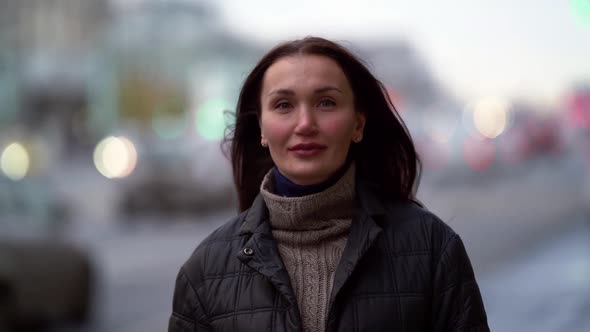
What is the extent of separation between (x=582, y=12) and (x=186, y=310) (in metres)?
4.62

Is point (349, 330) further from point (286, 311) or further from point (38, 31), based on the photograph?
point (38, 31)

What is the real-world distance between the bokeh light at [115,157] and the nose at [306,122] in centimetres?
873

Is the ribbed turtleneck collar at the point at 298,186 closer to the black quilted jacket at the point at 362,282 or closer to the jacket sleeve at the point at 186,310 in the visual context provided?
the black quilted jacket at the point at 362,282

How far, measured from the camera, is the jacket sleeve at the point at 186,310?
1.74m

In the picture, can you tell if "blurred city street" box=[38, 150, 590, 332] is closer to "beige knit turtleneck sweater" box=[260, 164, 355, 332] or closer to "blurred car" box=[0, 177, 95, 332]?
"blurred car" box=[0, 177, 95, 332]

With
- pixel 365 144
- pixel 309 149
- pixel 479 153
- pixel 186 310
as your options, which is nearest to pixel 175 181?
pixel 479 153

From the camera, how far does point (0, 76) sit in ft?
39.9

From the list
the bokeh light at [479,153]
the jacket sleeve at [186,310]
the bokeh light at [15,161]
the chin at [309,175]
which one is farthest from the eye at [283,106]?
the bokeh light at [15,161]

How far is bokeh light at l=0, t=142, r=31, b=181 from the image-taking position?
10.2 metres

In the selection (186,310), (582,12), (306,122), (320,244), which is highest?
(582,12)

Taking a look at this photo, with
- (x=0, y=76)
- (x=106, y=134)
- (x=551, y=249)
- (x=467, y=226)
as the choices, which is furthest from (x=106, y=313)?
(x=0, y=76)

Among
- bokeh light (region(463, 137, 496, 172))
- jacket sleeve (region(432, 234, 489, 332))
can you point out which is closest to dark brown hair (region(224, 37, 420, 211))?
jacket sleeve (region(432, 234, 489, 332))

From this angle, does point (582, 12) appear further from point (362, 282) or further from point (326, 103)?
point (362, 282)

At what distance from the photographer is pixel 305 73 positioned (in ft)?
5.58
